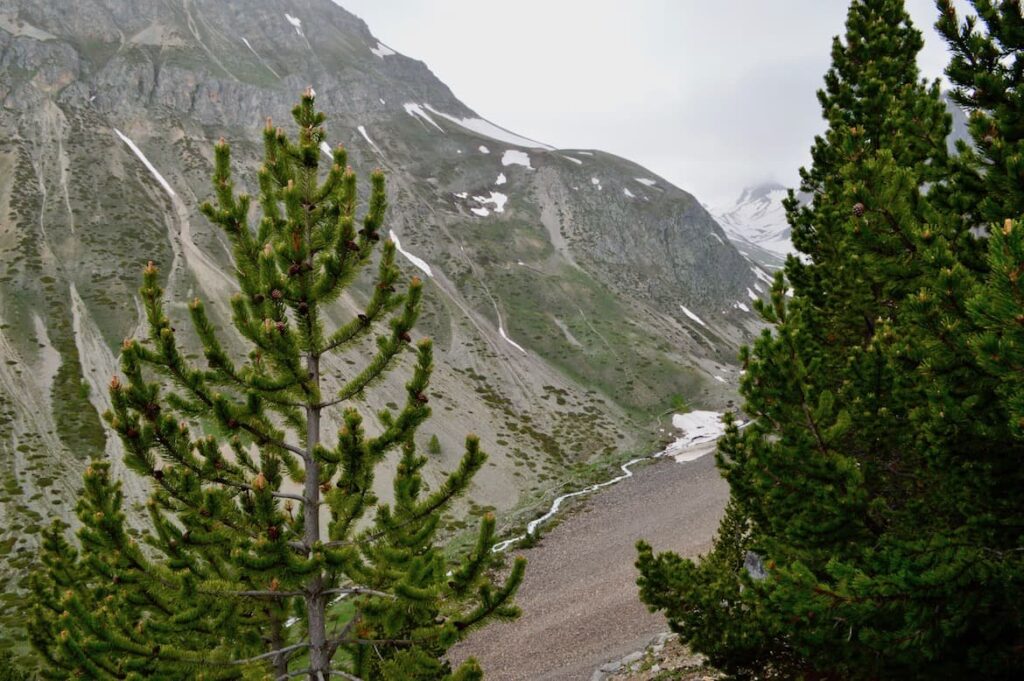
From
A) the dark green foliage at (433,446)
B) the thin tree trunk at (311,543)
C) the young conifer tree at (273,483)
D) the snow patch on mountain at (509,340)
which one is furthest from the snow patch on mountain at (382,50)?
the thin tree trunk at (311,543)

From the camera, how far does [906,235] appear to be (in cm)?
546

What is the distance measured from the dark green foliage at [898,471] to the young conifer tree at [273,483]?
3256mm

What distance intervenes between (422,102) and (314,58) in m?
27.2

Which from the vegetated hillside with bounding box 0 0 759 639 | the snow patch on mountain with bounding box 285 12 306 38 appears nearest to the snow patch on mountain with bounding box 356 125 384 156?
the vegetated hillside with bounding box 0 0 759 639

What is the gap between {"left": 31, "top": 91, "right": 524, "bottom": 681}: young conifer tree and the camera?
580cm

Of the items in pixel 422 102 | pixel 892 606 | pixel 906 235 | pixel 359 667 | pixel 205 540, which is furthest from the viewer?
pixel 422 102

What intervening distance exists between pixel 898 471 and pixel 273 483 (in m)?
8.21

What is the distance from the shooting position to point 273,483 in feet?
23.6

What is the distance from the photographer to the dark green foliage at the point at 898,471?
4801mm

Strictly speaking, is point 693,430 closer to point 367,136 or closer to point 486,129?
point 367,136

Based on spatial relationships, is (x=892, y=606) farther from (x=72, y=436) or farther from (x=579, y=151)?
(x=579, y=151)

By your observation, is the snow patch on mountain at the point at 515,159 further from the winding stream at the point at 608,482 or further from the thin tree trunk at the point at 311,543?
the thin tree trunk at the point at 311,543

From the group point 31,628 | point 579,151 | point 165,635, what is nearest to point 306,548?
point 165,635

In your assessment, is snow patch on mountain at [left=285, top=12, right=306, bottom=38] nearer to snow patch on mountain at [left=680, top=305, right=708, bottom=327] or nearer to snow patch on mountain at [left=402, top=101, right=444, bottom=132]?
snow patch on mountain at [left=402, top=101, right=444, bottom=132]
